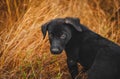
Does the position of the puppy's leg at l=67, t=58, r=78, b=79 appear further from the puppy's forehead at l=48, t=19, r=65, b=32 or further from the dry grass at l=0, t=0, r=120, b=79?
the puppy's forehead at l=48, t=19, r=65, b=32

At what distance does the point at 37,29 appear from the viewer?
7.23m

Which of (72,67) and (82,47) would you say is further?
(72,67)

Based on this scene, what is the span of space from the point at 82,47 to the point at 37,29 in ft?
4.49

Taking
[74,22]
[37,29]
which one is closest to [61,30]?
[74,22]

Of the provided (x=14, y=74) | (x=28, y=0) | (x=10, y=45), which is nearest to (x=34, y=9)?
(x=28, y=0)

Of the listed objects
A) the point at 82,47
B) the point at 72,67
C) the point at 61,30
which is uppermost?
the point at 61,30

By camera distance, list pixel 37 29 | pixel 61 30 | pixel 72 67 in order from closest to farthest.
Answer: pixel 61 30
pixel 72 67
pixel 37 29

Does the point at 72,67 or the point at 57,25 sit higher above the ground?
the point at 57,25

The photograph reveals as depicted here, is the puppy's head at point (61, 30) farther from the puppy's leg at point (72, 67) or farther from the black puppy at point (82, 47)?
the puppy's leg at point (72, 67)

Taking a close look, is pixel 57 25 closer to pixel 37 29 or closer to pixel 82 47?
pixel 82 47

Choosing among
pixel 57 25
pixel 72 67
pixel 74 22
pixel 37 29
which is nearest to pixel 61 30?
pixel 57 25

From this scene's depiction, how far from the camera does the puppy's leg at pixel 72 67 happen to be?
616cm

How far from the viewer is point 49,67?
22.5 feet

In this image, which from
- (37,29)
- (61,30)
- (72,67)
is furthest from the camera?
(37,29)
